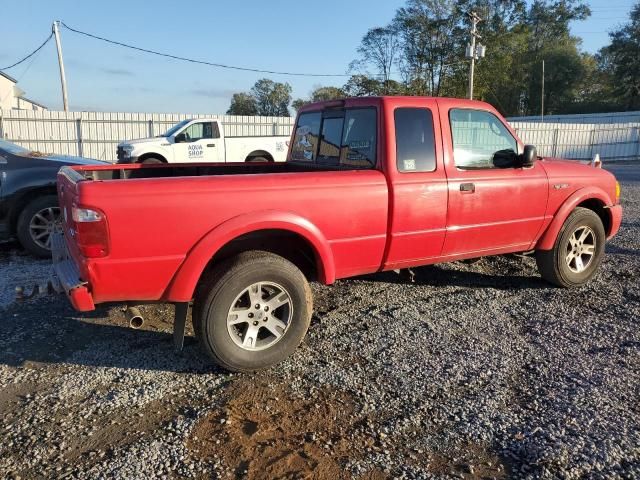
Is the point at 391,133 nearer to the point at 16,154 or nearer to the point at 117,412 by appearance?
the point at 117,412

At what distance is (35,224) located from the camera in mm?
6195

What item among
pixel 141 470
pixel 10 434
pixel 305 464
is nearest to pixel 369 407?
pixel 305 464

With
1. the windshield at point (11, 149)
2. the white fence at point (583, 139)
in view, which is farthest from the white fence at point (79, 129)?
the white fence at point (583, 139)

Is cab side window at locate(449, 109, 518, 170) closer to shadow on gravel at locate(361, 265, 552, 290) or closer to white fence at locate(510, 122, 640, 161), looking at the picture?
shadow on gravel at locate(361, 265, 552, 290)

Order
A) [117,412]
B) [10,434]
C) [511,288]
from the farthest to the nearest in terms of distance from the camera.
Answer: [511,288] → [117,412] → [10,434]

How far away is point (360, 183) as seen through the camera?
12.5ft

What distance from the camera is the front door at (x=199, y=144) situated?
15195 mm

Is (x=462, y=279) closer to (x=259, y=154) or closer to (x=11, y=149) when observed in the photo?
(x=11, y=149)

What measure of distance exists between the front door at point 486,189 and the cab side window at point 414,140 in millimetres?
178

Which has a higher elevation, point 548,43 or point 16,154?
point 548,43

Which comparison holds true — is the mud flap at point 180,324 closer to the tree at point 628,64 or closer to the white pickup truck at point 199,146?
the white pickup truck at point 199,146

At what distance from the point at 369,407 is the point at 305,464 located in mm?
650

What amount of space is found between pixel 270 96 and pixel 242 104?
419cm

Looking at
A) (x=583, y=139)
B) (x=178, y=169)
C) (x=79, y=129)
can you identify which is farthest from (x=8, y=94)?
(x=178, y=169)
